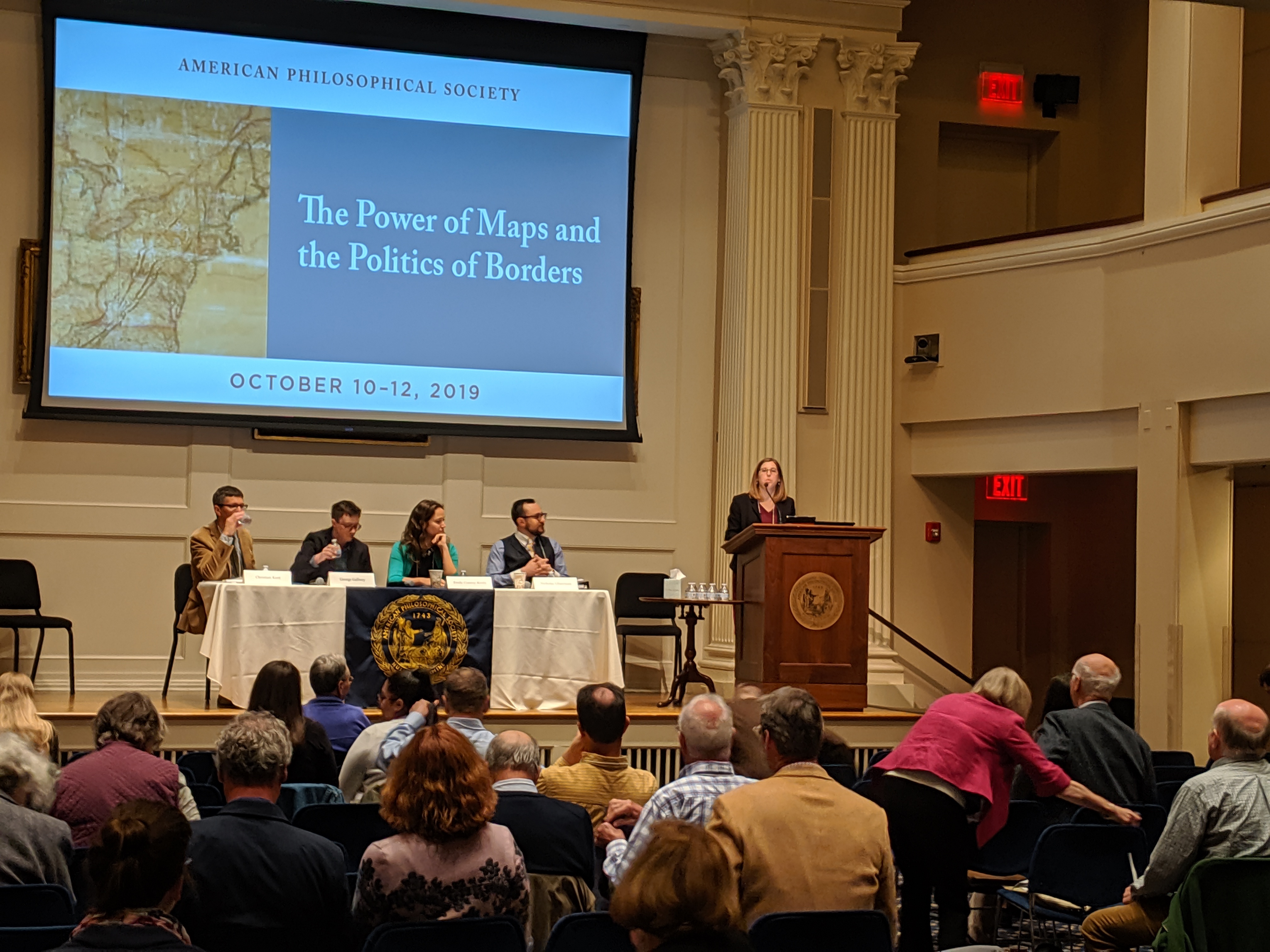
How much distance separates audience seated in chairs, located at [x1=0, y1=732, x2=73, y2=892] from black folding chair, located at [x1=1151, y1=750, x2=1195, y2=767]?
11.9 ft

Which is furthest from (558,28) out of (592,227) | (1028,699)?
(1028,699)

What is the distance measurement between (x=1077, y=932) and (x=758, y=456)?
4770mm

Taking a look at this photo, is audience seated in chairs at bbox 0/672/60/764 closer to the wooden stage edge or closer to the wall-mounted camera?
the wooden stage edge

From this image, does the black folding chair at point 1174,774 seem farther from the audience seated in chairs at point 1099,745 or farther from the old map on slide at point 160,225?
the old map on slide at point 160,225

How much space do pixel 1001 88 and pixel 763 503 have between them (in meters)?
4.90

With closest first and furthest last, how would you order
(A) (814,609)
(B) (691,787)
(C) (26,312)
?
1. (B) (691,787)
2. (A) (814,609)
3. (C) (26,312)

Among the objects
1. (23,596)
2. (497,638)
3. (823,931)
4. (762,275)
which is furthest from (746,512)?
(823,931)

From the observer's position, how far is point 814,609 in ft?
24.3

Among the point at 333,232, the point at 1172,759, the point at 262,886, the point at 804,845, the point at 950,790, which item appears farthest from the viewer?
the point at 333,232

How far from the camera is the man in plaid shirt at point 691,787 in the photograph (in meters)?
3.25

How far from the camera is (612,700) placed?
148 inches

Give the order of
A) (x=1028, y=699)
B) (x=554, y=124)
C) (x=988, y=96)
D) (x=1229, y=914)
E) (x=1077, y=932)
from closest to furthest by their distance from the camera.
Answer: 1. (x=1229, y=914)
2. (x=1028, y=699)
3. (x=1077, y=932)
4. (x=554, y=124)
5. (x=988, y=96)

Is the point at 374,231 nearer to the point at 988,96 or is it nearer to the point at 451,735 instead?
the point at 988,96

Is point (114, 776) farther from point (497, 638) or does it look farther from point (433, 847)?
point (497, 638)
